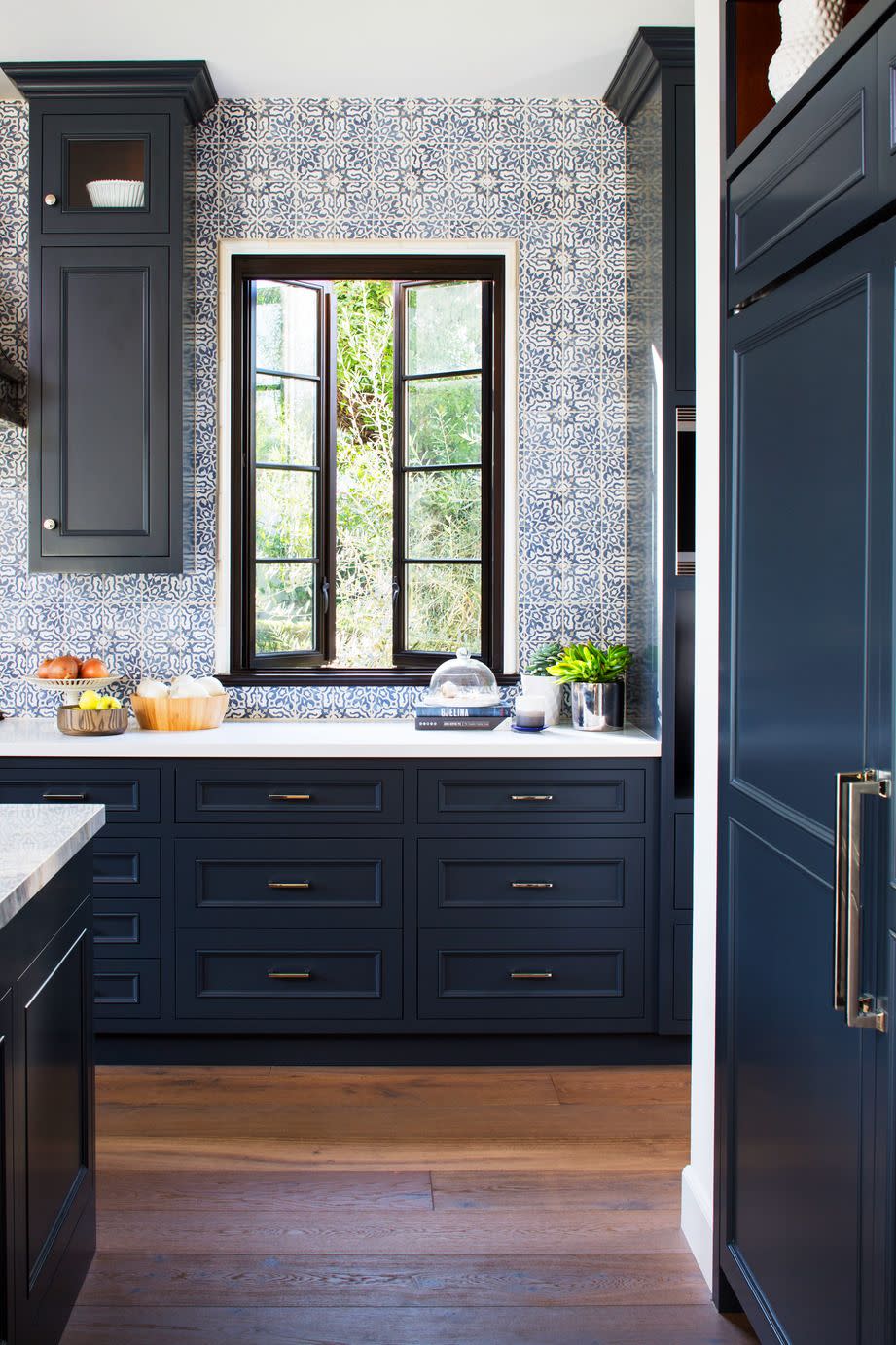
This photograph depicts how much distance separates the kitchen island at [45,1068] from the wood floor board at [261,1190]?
257mm

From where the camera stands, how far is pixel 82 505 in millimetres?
3473

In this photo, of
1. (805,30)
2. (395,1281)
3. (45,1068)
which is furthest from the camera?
(395,1281)

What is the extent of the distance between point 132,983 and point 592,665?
1.65 m

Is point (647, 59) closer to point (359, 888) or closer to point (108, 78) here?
point (108, 78)

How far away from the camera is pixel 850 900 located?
145cm

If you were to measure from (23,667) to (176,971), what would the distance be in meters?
1.19

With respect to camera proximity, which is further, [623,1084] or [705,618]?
[623,1084]

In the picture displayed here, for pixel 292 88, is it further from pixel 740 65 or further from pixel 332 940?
pixel 332 940

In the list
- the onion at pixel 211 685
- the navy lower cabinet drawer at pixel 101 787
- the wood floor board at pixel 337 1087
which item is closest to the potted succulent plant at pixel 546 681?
the onion at pixel 211 685

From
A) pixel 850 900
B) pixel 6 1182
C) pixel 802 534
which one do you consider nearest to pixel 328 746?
pixel 6 1182

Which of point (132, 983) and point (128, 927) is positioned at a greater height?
point (128, 927)

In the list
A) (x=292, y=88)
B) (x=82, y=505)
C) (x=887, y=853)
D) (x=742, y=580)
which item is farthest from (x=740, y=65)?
(x=82, y=505)

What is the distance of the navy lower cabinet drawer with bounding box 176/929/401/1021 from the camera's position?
324cm

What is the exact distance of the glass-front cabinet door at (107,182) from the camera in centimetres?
341
